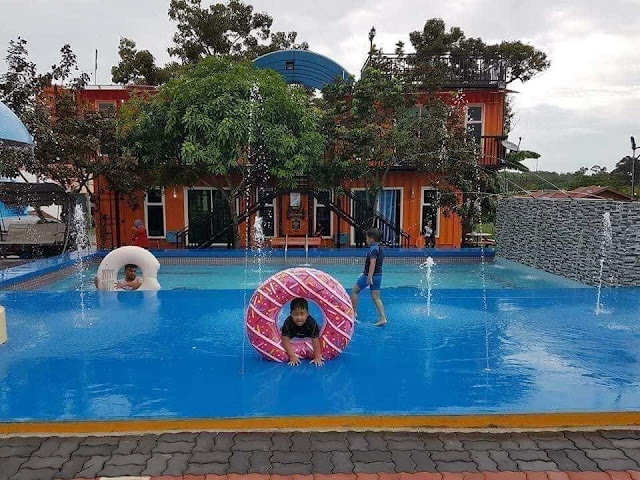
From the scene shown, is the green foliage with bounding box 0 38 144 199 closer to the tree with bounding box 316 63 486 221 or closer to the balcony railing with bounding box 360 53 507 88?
the tree with bounding box 316 63 486 221

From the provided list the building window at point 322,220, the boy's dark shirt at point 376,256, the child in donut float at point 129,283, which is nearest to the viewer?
the boy's dark shirt at point 376,256

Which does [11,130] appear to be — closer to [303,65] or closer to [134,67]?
[303,65]

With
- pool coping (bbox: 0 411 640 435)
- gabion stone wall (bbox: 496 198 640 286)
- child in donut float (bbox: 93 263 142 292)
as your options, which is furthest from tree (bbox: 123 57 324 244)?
Answer: pool coping (bbox: 0 411 640 435)

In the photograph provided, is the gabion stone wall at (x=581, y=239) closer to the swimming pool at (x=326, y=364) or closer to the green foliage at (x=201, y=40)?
the swimming pool at (x=326, y=364)

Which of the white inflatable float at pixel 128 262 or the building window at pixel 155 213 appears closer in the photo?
the white inflatable float at pixel 128 262

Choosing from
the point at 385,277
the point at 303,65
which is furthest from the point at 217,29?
the point at 385,277

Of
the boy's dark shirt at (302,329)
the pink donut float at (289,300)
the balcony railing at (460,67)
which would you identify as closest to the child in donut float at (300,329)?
the boy's dark shirt at (302,329)

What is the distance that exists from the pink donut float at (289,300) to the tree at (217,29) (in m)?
21.4

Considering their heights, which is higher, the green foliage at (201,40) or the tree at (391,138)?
the green foliage at (201,40)

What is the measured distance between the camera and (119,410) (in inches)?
174

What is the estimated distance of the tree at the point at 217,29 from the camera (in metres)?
25.0

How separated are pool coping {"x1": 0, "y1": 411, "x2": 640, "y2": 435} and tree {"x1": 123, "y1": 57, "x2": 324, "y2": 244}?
9393 mm

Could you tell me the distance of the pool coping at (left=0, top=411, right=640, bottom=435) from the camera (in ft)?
13.8

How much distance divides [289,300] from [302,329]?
339 mm
